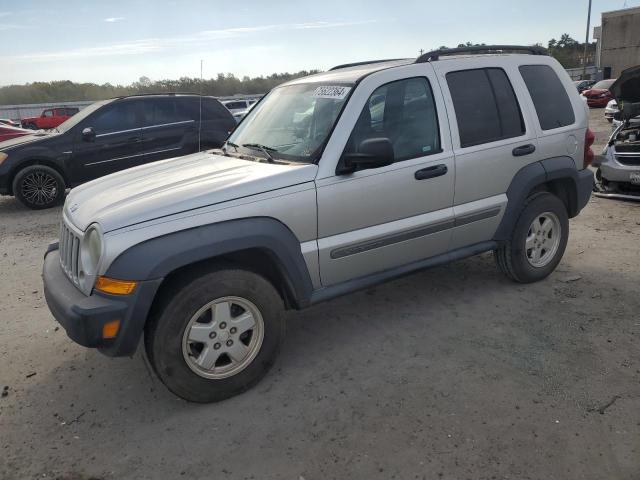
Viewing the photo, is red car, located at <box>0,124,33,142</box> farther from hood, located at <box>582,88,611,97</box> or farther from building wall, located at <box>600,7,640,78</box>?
building wall, located at <box>600,7,640,78</box>

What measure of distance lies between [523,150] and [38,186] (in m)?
7.73

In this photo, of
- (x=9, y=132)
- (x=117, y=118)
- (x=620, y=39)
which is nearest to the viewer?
(x=117, y=118)

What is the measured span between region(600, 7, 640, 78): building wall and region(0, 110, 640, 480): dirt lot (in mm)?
47288

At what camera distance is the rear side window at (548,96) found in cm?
441

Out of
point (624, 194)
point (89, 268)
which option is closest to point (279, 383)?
point (89, 268)

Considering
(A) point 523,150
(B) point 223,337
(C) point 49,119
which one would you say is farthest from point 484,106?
(C) point 49,119

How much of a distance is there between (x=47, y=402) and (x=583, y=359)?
3.45 meters

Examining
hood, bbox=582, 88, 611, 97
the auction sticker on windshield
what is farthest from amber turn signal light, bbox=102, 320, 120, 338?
hood, bbox=582, 88, 611, 97

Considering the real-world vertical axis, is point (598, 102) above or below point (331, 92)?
above

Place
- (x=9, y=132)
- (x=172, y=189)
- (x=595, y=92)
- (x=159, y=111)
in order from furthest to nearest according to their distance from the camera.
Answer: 1. (x=595, y=92)
2. (x=9, y=132)
3. (x=159, y=111)
4. (x=172, y=189)

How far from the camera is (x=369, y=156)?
3244 millimetres

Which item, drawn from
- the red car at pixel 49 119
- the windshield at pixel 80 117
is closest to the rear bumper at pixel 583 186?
the windshield at pixel 80 117

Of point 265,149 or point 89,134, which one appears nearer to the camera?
point 265,149

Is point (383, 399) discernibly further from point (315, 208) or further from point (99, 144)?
point (99, 144)
